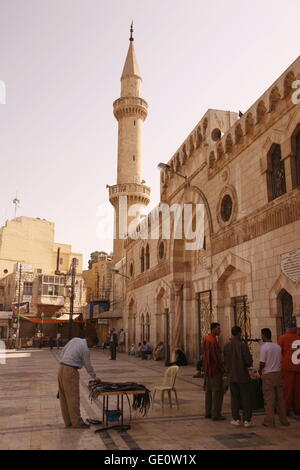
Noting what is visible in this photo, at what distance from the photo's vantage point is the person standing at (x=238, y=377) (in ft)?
20.7

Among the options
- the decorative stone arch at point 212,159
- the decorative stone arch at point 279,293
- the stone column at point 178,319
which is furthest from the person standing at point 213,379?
the stone column at point 178,319

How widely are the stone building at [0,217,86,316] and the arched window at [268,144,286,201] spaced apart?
29869 mm

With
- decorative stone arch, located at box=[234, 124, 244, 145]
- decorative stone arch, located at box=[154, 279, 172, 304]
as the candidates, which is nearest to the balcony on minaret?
decorative stone arch, located at box=[154, 279, 172, 304]

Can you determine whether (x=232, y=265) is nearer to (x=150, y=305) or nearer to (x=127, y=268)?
(x=150, y=305)

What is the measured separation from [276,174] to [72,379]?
734cm

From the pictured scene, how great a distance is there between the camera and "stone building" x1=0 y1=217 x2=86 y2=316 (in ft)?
138

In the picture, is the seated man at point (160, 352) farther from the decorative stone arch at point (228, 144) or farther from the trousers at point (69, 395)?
the trousers at point (69, 395)

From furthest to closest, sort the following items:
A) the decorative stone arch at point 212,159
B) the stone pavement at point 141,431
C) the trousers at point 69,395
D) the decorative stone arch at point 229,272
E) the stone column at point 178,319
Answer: the stone column at point 178,319
the decorative stone arch at point 212,159
the decorative stone arch at point 229,272
the trousers at point 69,395
the stone pavement at point 141,431

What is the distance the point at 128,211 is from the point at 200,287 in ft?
62.2

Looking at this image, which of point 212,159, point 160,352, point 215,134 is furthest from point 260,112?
point 160,352

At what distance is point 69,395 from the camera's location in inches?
239

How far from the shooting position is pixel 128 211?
3428cm

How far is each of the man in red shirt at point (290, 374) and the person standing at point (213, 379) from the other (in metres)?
1.11
